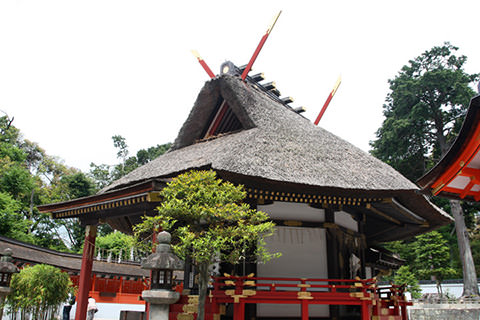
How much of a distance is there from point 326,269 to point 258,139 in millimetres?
4246

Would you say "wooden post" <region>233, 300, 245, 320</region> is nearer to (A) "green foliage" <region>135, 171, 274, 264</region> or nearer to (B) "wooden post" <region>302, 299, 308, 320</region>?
(A) "green foliage" <region>135, 171, 274, 264</region>

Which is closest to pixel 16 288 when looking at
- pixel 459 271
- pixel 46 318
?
pixel 46 318

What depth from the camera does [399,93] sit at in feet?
114

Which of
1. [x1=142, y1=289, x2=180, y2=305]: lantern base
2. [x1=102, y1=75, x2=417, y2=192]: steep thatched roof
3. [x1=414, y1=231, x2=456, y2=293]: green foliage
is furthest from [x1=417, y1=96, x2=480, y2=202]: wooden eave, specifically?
[x1=414, y1=231, x2=456, y2=293]: green foliage

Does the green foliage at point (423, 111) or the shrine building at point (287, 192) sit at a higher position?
the green foliage at point (423, 111)

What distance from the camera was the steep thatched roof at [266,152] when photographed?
31.6 feet

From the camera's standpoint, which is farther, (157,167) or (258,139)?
(157,167)

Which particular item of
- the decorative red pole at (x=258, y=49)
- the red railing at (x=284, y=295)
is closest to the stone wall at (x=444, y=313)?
the red railing at (x=284, y=295)

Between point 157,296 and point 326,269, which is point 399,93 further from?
point 157,296

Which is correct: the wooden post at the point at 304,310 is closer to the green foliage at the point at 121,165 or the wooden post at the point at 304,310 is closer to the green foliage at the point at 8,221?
Answer: the green foliage at the point at 8,221

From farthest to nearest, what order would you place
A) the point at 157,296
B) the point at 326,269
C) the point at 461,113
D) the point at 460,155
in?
1. the point at 461,113
2. the point at 326,269
3. the point at 157,296
4. the point at 460,155

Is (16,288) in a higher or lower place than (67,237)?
lower

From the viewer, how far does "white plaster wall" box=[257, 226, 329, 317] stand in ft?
34.7

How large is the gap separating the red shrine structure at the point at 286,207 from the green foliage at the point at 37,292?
3.84 ft
